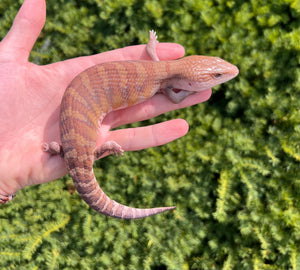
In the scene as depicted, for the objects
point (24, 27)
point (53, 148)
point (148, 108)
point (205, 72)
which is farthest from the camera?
point (148, 108)

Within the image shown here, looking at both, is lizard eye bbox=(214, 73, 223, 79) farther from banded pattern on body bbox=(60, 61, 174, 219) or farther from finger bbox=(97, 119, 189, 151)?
finger bbox=(97, 119, 189, 151)

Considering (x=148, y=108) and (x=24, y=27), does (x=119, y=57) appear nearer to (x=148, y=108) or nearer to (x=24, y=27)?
(x=148, y=108)

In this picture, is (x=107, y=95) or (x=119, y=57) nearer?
(x=107, y=95)

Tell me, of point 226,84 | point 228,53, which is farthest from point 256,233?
point 228,53

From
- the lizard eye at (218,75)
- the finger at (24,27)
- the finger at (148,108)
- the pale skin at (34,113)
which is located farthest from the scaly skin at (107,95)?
the finger at (24,27)

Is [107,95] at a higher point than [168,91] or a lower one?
higher

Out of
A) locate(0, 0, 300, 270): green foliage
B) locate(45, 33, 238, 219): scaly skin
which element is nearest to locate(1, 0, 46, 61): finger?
locate(45, 33, 238, 219): scaly skin

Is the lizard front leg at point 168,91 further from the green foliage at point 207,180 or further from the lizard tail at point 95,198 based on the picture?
the lizard tail at point 95,198

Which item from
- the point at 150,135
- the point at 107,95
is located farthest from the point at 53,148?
the point at 150,135
